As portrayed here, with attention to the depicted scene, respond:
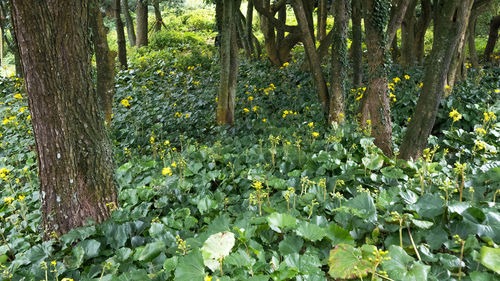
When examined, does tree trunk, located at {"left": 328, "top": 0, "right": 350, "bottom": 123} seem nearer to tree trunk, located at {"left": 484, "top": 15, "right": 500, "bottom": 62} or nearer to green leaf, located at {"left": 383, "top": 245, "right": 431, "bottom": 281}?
green leaf, located at {"left": 383, "top": 245, "right": 431, "bottom": 281}

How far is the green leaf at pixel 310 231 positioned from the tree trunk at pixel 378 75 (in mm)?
2739

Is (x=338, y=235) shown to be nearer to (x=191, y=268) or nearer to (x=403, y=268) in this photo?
(x=403, y=268)

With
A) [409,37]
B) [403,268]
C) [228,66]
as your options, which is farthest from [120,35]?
[403,268]

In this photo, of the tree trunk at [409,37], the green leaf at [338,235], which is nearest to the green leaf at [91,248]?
the green leaf at [338,235]

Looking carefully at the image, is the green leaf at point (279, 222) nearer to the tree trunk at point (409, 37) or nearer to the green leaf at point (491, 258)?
the green leaf at point (491, 258)

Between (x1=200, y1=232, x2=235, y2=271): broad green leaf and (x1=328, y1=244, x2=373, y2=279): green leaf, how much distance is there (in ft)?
1.76

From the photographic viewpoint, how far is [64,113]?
108 inches

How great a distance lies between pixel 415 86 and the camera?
6320mm

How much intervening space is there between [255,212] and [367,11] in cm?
302

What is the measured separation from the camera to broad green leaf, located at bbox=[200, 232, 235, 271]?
5.47 ft

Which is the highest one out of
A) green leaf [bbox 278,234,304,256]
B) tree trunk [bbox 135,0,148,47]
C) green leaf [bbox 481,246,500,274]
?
tree trunk [bbox 135,0,148,47]

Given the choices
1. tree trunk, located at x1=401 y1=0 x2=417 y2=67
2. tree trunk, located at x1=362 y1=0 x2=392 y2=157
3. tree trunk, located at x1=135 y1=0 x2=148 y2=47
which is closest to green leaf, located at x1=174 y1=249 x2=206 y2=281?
tree trunk, located at x1=362 y1=0 x2=392 y2=157

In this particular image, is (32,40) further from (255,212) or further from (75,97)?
(255,212)

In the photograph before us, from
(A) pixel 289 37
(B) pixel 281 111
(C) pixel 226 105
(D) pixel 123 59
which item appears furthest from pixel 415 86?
(D) pixel 123 59
